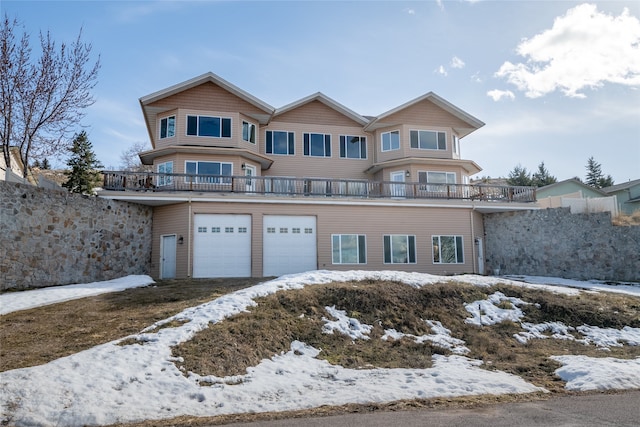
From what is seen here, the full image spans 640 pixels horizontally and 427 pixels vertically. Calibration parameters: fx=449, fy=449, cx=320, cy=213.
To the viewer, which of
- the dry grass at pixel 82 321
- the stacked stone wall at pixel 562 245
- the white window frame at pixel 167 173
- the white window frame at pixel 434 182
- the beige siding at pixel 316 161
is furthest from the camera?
the beige siding at pixel 316 161

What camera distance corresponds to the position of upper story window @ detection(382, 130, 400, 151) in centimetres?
2641

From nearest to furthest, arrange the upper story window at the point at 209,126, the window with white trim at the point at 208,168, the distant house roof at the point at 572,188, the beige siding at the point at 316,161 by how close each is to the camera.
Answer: the window with white trim at the point at 208,168 < the upper story window at the point at 209,126 < the beige siding at the point at 316,161 < the distant house roof at the point at 572,188

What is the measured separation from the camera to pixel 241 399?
23.0 feet

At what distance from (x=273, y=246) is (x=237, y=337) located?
11518mm

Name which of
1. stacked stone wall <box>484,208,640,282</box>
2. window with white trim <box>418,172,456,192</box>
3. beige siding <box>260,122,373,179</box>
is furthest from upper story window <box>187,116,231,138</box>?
stacked stone wall <box>484,208,640,282</box>

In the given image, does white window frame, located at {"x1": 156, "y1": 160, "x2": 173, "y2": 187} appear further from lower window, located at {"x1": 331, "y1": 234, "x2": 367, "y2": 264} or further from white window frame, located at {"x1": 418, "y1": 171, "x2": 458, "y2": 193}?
white window frame, located at {"x1": 418, "y1": 171, "x2": 458, "y2": 193}

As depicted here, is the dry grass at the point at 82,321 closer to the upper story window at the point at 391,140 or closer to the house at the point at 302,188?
the house at the point at 302,188

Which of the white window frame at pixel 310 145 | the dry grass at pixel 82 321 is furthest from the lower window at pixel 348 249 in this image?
the dry grass at pixel 82 321

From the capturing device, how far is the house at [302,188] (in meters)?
20.3

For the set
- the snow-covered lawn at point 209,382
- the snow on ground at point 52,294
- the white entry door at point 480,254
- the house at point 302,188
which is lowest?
the snow-covered lawn at point 209,382

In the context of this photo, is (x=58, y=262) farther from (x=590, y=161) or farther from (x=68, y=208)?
(x=590, y=161)

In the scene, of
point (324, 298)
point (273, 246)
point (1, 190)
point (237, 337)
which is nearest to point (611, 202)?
point (273, 246)

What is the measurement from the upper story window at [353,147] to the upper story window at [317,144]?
87cm

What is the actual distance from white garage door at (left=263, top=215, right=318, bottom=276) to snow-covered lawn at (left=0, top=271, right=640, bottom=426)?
10068mm
